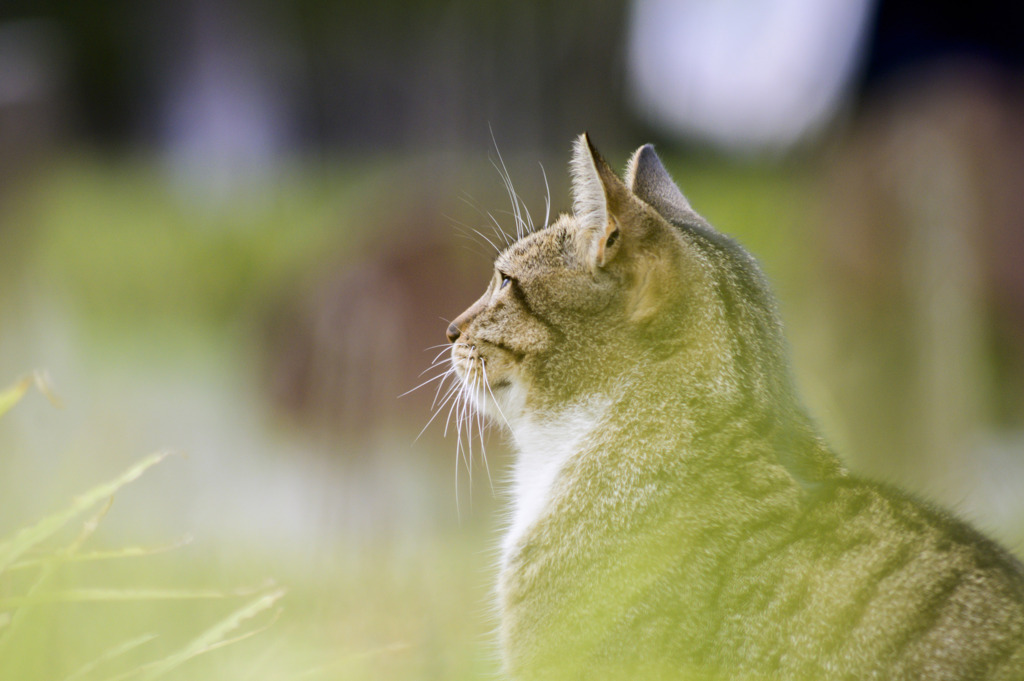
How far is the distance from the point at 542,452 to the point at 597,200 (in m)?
0.50

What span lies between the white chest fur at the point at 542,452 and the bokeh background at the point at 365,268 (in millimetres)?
204

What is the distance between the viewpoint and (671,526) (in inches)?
59.1

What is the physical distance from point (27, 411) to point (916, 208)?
330 cm

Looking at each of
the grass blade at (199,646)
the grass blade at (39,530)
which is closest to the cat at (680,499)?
the grass blade at (199,646)

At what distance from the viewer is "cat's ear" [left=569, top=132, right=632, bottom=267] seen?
1.58 m

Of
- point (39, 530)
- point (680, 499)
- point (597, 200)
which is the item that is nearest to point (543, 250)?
point (597, 200)

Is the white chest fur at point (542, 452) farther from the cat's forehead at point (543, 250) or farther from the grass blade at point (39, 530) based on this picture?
the grass blade at point (39, 530)

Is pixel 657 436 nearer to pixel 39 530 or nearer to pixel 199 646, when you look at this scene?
pixel 199 646

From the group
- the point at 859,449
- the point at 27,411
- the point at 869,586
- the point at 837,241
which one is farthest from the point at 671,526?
the point at 837,241

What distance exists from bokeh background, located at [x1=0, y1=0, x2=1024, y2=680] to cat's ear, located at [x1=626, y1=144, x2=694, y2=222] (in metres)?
0.35

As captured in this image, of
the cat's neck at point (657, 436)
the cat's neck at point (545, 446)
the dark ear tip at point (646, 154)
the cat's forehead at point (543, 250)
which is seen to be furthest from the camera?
the dark ear tip at point (646, 154)

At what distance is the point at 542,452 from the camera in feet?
5.87

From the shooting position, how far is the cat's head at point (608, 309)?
5.41ft

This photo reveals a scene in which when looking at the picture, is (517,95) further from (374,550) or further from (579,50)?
(374,550)
